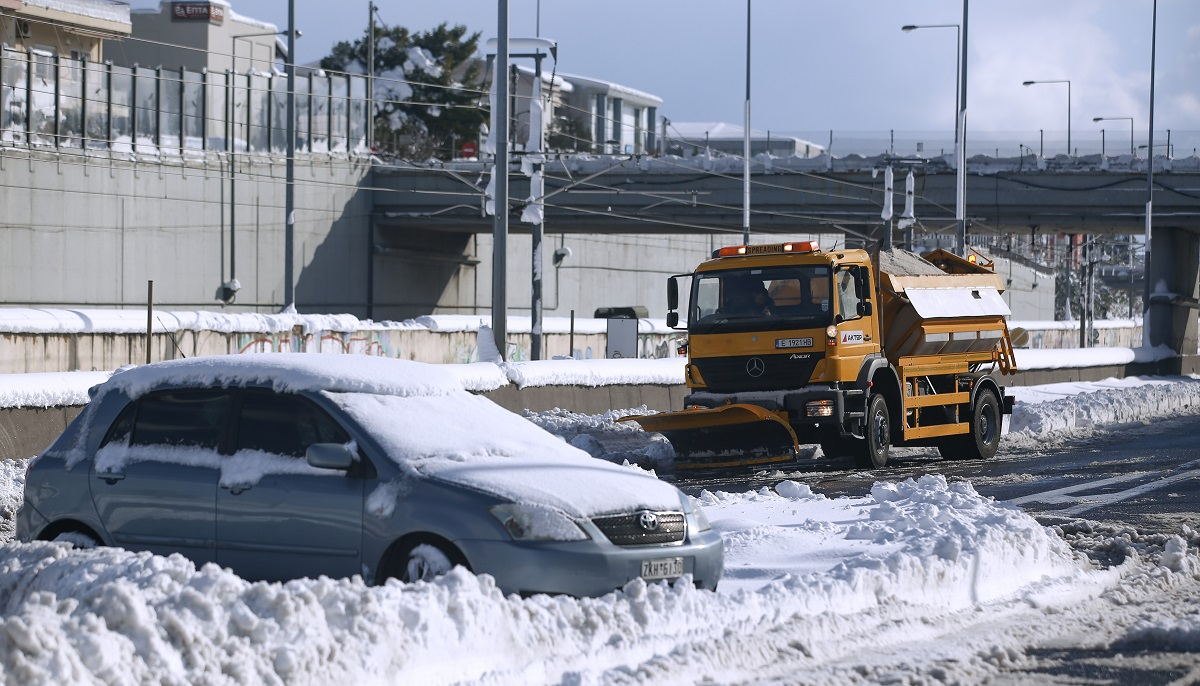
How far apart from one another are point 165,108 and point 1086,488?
43721 mm

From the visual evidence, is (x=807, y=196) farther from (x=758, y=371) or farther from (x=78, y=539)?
(x=78, y=539)

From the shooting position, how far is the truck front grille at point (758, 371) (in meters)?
18.4

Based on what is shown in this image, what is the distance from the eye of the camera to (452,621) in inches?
256

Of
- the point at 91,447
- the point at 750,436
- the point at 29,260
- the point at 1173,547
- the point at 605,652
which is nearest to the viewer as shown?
the point at 605,652

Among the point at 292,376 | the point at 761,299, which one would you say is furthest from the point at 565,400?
the point at 292,376

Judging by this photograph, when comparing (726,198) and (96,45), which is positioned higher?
(96,45)

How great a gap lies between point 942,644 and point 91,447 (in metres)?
4.94

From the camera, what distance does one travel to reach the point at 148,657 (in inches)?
222

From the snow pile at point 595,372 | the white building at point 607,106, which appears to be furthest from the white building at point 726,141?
the snow pile at point 595,372

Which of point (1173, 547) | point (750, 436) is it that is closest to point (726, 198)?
point (750, 436)

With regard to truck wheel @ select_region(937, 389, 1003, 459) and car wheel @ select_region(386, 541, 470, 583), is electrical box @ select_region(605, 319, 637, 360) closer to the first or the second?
truck wheel @ select_region(937, 389, 1003, 459)

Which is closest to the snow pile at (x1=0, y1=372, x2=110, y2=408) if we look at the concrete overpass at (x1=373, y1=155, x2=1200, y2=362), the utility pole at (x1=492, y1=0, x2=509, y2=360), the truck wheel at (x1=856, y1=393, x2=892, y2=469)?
the utility pole at (x1=492, y1=0, x2=509, y2=360)

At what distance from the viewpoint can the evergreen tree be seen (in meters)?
89.0

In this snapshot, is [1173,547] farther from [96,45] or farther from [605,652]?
[96,45]
